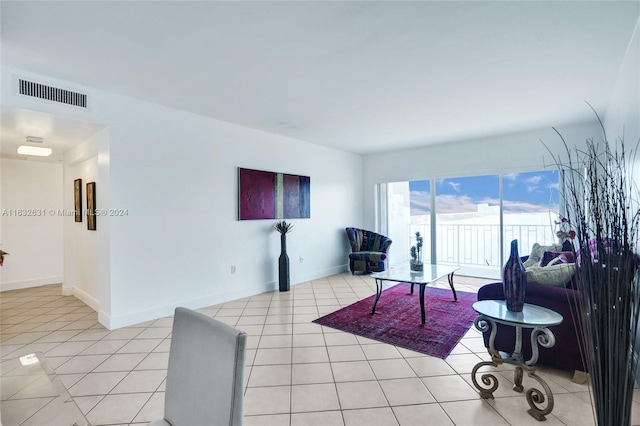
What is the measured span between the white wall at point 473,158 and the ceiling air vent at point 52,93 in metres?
5.29

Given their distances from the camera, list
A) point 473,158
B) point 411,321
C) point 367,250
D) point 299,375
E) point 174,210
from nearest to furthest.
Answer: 1. point 299,375
2. point 411,321
3. point 174,210
4. point 473,158
5. point 367,250

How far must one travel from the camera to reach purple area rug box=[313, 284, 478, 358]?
3.00m

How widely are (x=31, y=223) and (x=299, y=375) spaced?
19.5 ft

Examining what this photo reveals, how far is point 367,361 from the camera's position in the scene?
103 inches

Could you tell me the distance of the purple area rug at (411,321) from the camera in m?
3.00

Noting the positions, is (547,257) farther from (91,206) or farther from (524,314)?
(91,206)

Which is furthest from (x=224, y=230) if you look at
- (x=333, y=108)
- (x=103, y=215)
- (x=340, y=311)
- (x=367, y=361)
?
(x=367, y=361)

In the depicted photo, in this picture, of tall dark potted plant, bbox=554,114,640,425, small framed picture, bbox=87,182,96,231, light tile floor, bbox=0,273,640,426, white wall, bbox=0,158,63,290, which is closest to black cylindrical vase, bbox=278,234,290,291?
light tile floor, bbox=0,273,640,426

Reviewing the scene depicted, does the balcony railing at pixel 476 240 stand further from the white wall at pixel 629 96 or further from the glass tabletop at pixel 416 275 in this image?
the white wall at pixel 629 96

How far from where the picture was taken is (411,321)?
3.55 meters

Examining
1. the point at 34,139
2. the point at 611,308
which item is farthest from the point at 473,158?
the point at 34,139

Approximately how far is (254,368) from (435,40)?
9.68 ft

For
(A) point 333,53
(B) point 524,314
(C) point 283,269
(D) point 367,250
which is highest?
(A) point 333,53

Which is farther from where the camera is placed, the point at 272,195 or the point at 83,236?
the point at 272,195
